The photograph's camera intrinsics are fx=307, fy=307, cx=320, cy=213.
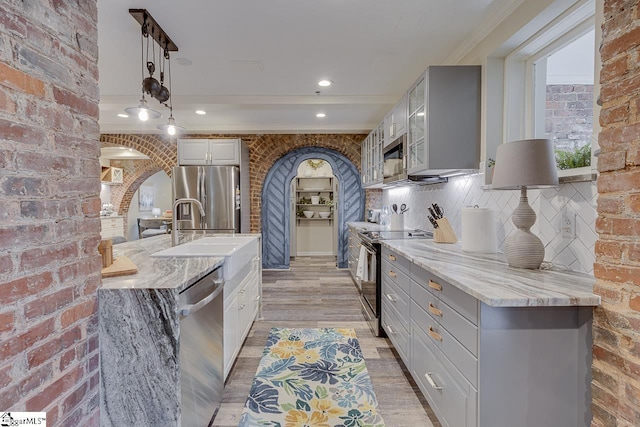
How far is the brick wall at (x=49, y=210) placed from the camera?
0.90m

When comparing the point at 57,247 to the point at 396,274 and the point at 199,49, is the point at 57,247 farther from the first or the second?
the point at 199,49

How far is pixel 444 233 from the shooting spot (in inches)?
104

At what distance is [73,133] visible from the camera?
3.74 ft

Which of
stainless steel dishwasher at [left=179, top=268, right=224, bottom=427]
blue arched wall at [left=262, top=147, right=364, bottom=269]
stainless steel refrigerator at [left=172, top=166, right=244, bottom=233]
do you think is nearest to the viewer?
stainless steel dishwasher at [left=179, top=268, right=224, bottom=427]

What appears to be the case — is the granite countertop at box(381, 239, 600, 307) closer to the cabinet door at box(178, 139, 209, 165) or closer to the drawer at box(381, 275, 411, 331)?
the drawer at box(381, 275, 411, 331)

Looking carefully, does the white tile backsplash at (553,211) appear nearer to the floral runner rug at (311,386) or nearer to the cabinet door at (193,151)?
the floral runner rug at (311,386)

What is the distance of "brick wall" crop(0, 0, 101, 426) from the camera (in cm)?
90

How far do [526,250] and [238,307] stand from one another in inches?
75.1

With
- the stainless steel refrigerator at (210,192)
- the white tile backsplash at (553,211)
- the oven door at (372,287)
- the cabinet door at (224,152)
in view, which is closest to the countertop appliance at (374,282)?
the oven door at (372,287)

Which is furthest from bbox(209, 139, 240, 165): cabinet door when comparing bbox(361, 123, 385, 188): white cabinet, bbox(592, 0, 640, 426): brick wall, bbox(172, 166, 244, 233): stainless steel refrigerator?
bbox(592, 0, 640, 426): brick wall

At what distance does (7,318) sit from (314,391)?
5.51 feet

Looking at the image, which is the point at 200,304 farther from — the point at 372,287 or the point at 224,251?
the point at 372,287

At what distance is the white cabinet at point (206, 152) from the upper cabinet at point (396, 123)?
2.49m

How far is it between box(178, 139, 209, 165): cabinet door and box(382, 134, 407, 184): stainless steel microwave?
9.39 feet
